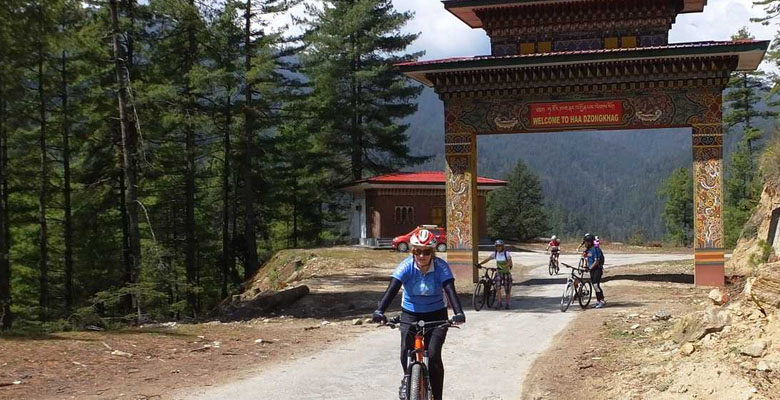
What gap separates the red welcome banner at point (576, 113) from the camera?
71.2 ft

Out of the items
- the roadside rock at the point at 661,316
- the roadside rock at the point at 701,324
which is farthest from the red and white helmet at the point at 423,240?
the roadside rock at the point at 661,316

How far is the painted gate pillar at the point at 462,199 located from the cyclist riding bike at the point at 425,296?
16.0 metres

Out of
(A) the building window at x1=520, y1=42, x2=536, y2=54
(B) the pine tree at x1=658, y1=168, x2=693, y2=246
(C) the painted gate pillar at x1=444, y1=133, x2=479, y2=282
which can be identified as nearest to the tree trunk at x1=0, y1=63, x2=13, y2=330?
(C) the painted gate pillar at x1=444, y1=133, x2=479, y2=282

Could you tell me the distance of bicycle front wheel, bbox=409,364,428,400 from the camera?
647cm

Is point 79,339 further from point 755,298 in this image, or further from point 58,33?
point 755,298

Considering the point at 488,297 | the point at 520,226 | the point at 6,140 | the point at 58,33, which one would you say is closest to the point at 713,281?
the point at 488,297

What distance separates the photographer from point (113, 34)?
1878cm

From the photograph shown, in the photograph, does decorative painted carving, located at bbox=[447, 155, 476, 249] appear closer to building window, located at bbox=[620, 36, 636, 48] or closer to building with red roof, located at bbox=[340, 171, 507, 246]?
building window, located at bbox=[620, 36, 636, 48]

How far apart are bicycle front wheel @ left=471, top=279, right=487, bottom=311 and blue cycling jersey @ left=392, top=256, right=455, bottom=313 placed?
11474 millimetres

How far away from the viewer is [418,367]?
6535 millimetres

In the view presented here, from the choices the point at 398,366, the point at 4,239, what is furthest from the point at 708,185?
the point at 4,239

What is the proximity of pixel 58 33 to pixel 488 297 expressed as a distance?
12141 mm

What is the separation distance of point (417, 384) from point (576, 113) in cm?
1699

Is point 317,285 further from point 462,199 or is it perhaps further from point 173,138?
point 173,138
